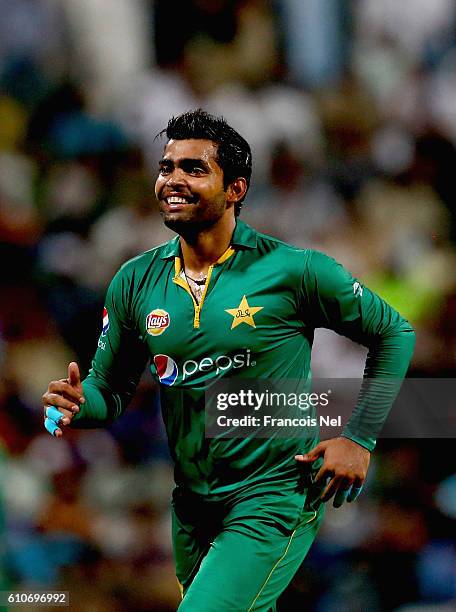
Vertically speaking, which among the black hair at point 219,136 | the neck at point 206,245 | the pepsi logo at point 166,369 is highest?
the black hair at point 219,136

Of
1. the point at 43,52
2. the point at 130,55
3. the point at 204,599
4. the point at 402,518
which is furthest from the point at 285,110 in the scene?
the point at 204,599

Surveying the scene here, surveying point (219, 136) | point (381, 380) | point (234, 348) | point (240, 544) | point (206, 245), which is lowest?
point (240, 544)

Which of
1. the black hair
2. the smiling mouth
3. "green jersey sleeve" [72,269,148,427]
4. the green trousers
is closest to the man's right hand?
"green jersey sleeve" [72,269,148,427]

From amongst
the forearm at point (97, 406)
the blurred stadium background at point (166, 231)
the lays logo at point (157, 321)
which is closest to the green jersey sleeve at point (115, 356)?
the forearm at point (97, 406)

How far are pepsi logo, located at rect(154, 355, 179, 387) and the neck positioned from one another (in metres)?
0.33

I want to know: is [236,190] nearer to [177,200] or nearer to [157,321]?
[177,200]

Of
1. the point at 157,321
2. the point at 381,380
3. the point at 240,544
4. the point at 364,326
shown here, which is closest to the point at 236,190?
the point at 157,321

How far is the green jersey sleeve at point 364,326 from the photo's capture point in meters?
3.57

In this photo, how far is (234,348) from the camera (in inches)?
141

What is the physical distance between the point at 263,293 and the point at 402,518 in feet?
7.88

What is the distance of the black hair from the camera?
3.68m

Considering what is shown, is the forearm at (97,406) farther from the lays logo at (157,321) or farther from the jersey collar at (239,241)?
the jersey collar at (239,241)

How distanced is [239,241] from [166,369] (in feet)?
1.72

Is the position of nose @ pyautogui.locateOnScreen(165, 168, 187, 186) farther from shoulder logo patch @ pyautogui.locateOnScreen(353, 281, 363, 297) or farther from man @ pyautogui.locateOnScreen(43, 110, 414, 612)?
shoulder logo patch @ pyautogui.locateOnScreen(353, 281, 363, 297)
